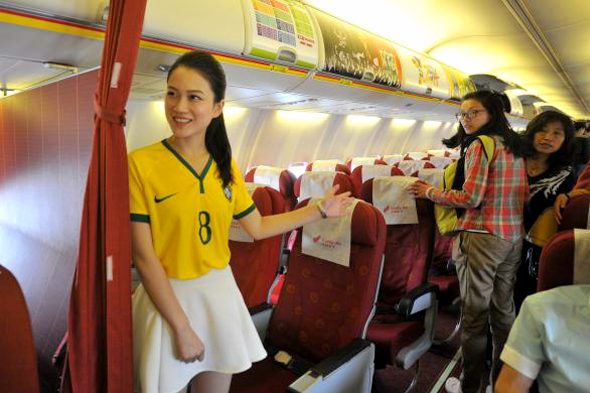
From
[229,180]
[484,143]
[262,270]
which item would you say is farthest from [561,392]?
[262,270]

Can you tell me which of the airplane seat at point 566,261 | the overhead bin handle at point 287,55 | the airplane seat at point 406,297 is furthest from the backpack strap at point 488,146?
the overhead bin handle at point 287,55

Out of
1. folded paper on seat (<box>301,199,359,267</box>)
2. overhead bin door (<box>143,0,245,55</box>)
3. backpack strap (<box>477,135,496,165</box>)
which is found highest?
overhead bin door (<box>143,0,245,55</box>)

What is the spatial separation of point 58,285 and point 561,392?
2.02m

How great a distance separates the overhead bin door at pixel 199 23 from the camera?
1981mm

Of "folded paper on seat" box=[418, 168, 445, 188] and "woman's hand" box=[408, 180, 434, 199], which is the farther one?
"folded paper on seat" box=[418, 168, 445, 188]

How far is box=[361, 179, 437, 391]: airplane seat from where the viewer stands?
2125 mm

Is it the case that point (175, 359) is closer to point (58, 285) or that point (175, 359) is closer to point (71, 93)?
point (58, 285)

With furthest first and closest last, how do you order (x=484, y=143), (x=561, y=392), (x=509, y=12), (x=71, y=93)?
(x=509, y=12) < (x=484, y=143) < (x=71, y=93) < (x=561, y=392)

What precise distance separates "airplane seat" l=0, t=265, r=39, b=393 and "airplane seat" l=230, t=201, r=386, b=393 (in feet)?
2.92

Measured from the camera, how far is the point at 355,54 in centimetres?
Result: 367

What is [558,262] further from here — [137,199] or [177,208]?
[137,199]

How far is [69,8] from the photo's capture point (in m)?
1.63

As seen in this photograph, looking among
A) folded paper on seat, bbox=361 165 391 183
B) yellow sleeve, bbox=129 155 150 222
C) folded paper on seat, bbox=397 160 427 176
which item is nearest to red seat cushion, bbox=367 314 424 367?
yellow sleeve, bbox=129 155 150 222

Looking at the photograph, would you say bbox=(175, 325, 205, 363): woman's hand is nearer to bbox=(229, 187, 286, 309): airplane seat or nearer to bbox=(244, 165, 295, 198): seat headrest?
bbox=(229, 187, 286, 309): airplane seat
